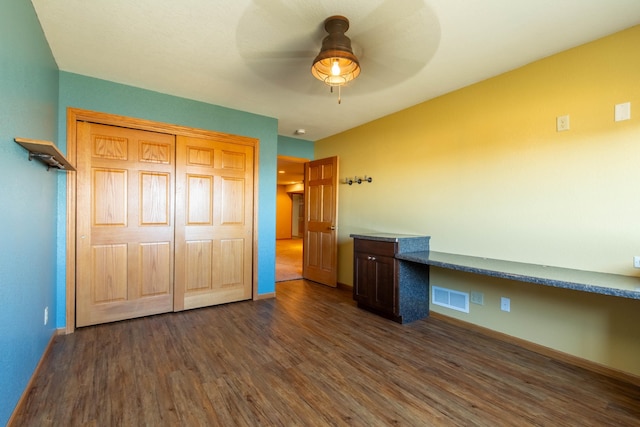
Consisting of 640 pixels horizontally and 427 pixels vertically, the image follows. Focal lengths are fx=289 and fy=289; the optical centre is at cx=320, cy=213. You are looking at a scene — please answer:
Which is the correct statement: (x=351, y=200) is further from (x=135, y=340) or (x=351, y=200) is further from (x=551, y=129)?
(x=135, y=340)

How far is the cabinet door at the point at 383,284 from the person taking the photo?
3.17 metres

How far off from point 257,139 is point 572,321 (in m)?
3.80

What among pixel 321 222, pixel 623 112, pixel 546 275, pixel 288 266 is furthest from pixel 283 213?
pixel 623 112

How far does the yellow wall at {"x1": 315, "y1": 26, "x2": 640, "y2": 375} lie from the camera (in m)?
2.12

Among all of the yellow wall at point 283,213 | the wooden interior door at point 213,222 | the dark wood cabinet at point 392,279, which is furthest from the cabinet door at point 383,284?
the yellow wall at point 283,213

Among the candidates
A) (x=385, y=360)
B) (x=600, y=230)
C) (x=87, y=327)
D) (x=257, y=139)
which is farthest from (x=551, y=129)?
(x=87, y=327)

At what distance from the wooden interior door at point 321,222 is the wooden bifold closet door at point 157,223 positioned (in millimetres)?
1306

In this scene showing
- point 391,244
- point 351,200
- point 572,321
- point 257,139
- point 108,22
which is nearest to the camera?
point 108,22

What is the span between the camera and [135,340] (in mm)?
2648

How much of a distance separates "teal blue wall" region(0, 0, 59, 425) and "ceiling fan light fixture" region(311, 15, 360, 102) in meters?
1.71

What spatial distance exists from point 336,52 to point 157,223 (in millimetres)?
2629

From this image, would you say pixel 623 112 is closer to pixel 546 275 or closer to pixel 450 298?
pixel 546 275

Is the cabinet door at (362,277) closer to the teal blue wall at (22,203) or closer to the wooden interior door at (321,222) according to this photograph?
the wooden interior door at (321,222)

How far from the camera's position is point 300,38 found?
2.22 metres
